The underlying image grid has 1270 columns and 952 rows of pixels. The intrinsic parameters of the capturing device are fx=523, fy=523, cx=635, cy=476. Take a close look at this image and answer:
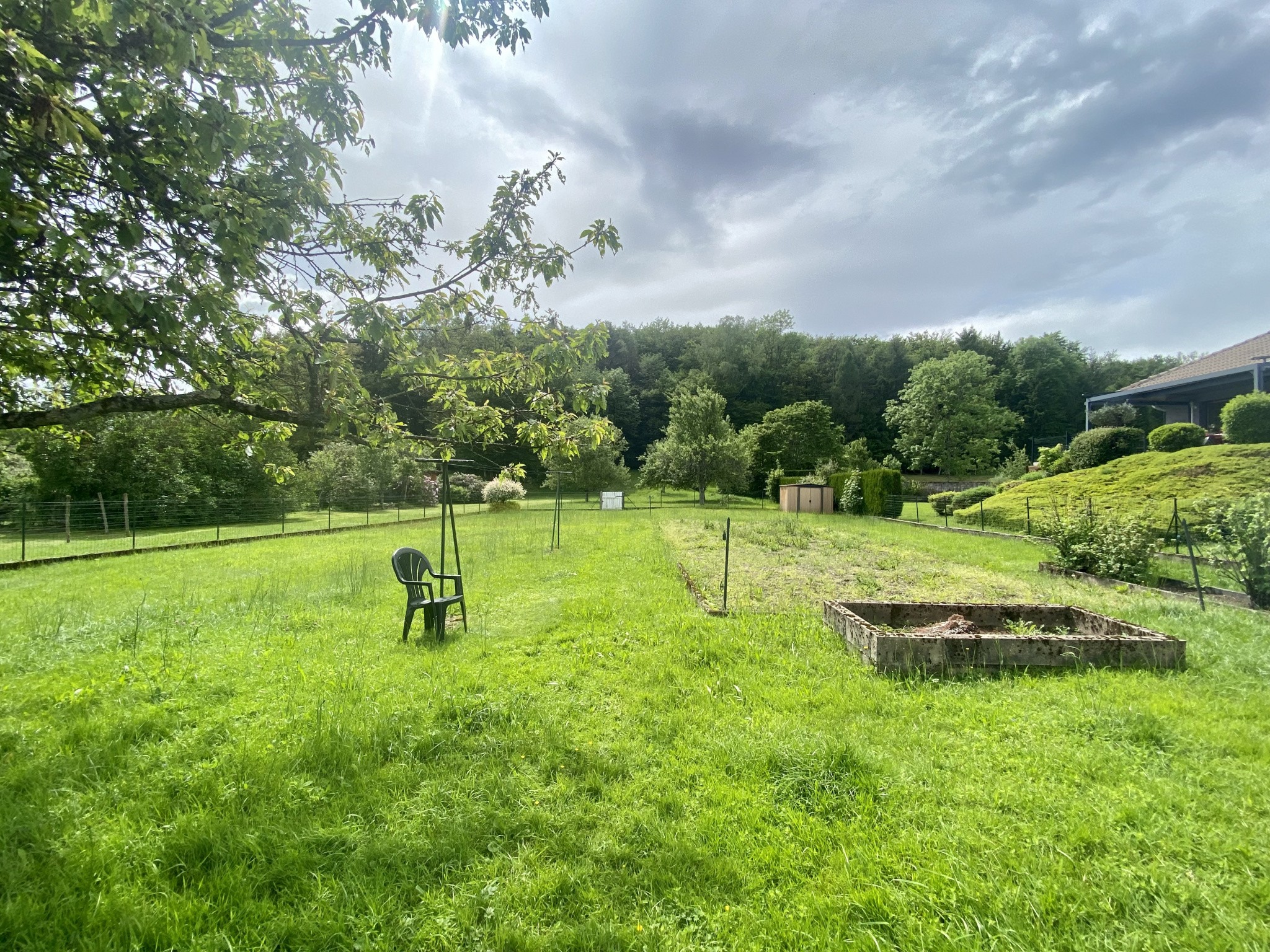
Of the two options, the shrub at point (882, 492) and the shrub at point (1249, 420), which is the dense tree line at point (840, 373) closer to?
the shrub at point (882, 492)

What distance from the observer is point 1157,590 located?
7078 millimetres

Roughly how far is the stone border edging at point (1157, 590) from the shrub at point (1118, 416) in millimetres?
21182

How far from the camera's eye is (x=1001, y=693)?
11.9ft

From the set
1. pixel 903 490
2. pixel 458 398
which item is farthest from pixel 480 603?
pixel 903 490

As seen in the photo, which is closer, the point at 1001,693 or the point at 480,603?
the point at 1001,693

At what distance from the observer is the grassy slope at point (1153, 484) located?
11.8 meters

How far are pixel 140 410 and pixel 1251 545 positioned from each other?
11.0 meters

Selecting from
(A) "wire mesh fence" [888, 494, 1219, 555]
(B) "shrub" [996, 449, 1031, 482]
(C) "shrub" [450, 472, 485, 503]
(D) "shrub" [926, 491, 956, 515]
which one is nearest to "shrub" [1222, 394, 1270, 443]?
(A) "wire mesh fence" [888, 494, 1219, 555]

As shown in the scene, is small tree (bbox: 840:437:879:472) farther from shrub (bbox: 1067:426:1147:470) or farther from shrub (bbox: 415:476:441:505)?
shrub (bbox: 415:476:441:505)

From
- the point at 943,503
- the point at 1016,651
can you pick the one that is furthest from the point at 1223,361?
the point at 1016,651

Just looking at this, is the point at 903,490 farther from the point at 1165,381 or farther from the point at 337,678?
the point at 337,678

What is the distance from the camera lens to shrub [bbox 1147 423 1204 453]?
618 inches

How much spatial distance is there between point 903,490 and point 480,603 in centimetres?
2730

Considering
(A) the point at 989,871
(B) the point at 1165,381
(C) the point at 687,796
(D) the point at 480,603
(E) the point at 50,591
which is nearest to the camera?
(A) the point at 989,871
